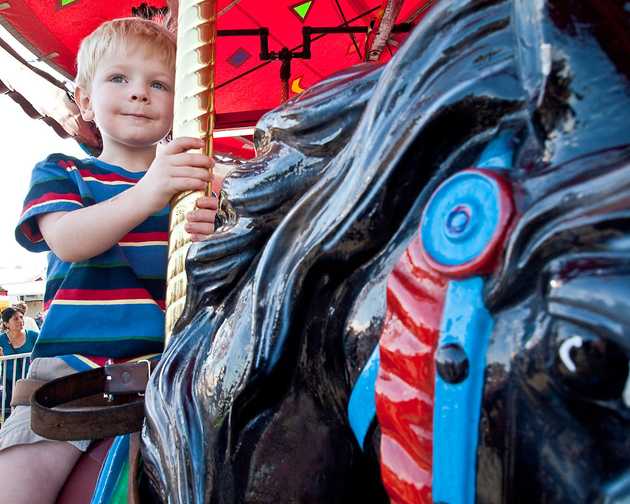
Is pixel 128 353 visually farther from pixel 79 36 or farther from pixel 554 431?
pixel 79 36

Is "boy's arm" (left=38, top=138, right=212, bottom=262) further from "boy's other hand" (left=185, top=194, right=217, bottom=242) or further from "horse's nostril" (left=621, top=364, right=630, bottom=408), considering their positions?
"horse's nostril" (left=621, top=364, right=630, bottom=408)

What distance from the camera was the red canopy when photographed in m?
3.70

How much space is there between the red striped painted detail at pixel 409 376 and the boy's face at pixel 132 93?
3.06 ft

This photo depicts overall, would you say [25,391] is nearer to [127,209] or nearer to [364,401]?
[127,209]

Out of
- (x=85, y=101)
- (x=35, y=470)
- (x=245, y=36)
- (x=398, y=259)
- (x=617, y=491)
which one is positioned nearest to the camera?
(x=617, y=491)

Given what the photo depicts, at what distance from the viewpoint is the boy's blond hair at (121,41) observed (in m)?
1.16

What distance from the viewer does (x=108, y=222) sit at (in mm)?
989

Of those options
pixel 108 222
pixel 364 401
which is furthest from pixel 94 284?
pixel 364 401

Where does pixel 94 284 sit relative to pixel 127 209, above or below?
below

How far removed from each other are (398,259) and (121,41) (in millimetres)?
960

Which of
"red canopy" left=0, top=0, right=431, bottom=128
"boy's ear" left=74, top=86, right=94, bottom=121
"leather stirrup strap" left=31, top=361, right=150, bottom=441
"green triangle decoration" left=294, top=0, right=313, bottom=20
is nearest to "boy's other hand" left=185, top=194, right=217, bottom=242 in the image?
"leather stirrup strap" left=31, top=361, right=150, bottom=441

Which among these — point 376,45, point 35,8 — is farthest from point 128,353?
point 35,8

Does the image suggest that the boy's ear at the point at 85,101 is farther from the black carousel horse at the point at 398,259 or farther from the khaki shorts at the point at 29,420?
the black carousel horse at the point at 398,259

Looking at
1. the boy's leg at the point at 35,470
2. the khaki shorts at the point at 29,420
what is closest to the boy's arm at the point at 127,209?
the khaki shorts at the point at 29,420
